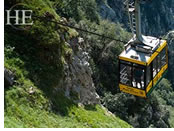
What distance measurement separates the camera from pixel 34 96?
1650 cm

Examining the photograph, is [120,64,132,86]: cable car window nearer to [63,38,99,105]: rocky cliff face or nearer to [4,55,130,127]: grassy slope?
[4,55,130,127]: grassy slope

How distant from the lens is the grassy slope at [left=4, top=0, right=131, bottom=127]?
1510cm

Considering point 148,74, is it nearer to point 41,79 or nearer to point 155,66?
point 155,66

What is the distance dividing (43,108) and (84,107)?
14.3 feet

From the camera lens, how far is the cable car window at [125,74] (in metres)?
15.9

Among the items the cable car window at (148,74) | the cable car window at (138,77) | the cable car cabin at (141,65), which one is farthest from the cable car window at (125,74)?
the cable car window at (148,74)

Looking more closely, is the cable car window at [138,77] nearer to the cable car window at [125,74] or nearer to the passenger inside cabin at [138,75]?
the passenger inside cabin at [138,75]

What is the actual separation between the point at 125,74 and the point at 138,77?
0.60 m

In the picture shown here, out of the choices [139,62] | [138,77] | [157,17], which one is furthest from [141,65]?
[157,17]

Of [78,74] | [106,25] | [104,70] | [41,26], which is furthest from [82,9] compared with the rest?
[41,26]

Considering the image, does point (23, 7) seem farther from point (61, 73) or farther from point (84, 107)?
point (84, 107)

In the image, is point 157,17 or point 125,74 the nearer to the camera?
point 125,74

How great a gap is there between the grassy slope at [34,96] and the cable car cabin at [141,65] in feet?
9.23

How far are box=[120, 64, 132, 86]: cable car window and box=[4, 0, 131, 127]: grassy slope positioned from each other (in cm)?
279
